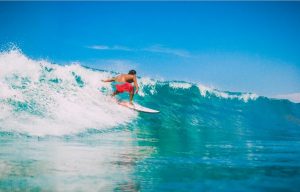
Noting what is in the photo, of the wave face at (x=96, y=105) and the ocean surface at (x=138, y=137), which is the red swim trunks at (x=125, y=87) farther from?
the wave face at (x=96, y=105)

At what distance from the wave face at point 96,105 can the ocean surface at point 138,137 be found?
12 centimetres

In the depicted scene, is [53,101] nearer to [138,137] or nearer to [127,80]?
[138,137]

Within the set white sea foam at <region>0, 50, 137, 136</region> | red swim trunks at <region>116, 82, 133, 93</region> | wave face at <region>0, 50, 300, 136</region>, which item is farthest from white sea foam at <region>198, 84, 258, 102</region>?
red swim trunks at <region>116, 82, 133, 93</region>

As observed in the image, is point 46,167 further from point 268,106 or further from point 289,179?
point 268,106

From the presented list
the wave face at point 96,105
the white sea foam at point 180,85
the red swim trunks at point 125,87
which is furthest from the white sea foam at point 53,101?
the red swim trunks at point 125,87

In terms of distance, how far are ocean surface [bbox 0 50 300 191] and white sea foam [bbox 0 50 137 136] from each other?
0.12m

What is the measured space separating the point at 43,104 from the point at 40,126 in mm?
6315

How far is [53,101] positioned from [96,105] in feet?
16.9

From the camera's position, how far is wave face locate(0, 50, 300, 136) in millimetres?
37062

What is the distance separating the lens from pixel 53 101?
4241 cm

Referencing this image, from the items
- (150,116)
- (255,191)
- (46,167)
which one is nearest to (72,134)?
(150,116)

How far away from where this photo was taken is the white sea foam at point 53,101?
35.1 m

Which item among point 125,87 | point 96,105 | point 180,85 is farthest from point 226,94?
point 125,87

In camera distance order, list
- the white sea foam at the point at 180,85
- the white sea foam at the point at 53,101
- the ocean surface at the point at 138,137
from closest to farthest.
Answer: the ocean surface at the point at 138,137, the white sea foam at the point at 53,101, the white sea foam at the point at 180,85
